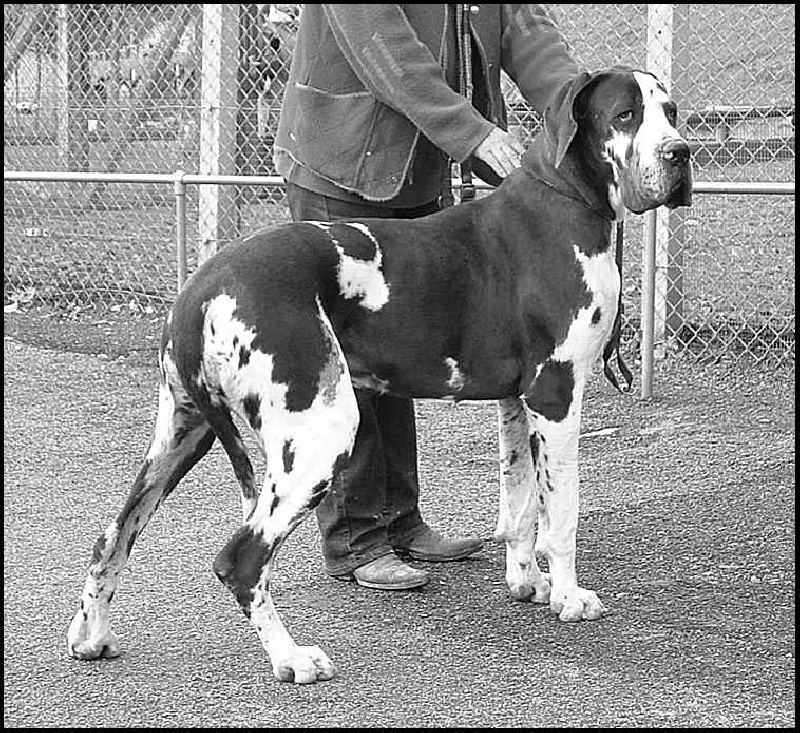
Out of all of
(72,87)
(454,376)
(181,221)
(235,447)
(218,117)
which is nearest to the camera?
(235,447)

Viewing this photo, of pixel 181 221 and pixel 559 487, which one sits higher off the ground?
pixel 181 221

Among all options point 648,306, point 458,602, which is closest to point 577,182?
point 458,602

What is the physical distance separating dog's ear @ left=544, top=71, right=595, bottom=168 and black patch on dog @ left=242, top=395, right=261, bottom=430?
46.3 inches

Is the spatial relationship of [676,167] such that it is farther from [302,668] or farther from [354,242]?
[302,668]

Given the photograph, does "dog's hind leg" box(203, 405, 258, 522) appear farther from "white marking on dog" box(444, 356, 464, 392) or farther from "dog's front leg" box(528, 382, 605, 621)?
"dog's front leg" box(528, 382, 605, 621)

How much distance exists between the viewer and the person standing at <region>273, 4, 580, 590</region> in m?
4.38

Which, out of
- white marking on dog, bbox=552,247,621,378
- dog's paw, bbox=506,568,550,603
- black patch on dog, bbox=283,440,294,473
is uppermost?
white marking on dog, bbox=552,247,621,378

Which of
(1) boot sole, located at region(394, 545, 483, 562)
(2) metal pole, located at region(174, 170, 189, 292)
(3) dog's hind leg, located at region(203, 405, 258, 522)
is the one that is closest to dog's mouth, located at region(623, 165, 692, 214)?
(3) dog's hind leg, located at region(203, 405, 258, 522)

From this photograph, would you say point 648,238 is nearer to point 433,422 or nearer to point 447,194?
point 433,422

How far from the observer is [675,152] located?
12.9 ft

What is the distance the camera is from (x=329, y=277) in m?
3.97

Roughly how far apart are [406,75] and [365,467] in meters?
1.40

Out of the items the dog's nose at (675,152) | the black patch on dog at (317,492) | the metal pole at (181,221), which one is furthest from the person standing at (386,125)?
the metal pole at (181,221)

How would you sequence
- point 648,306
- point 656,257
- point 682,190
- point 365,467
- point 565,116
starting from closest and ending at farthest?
point 682,190 < point 565,116 < point 365,467 < point 648,306 < point 656,257
